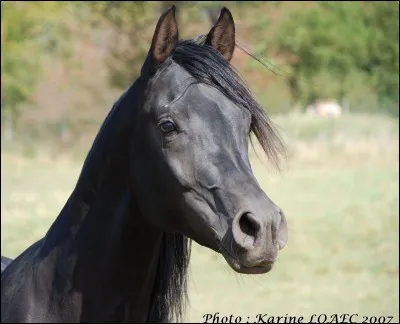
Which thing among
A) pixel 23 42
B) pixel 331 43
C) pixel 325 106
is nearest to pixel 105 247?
pixel 23 42

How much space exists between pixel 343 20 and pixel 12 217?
19.3 m

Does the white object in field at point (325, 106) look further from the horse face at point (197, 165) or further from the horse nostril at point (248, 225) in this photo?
the horse nostril at point (248, 225)

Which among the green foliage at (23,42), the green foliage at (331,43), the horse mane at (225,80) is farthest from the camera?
the green foliage at (331,43)

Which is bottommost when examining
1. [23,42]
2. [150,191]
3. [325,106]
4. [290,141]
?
[150,191]

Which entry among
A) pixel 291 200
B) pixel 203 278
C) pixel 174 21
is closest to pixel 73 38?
pixel 291 200

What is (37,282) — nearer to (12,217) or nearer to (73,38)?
(12,217)

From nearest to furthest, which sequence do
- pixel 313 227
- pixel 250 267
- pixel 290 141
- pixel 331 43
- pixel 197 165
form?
pixel 250 267, pixel 197 165, pixel 313 227, pixel 290 141, pixel 331 43

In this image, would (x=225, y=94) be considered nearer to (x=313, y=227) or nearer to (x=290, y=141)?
(x=313, y=227)

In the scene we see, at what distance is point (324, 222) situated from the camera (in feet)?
39.8

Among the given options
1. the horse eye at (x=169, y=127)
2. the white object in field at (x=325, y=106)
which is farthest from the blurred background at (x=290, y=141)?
the horse eye at (x=169, y=127)

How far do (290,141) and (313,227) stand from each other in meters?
10.8

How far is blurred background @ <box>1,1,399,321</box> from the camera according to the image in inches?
333

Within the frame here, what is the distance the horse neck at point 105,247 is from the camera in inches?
103

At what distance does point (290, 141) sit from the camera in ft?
73.4
